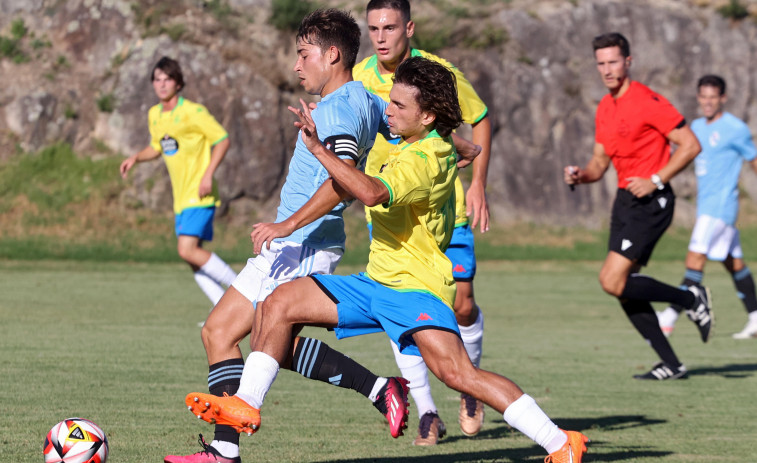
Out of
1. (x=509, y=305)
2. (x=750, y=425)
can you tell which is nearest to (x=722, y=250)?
(x=509, y=305)

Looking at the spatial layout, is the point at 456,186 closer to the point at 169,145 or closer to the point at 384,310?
the point at 384,310

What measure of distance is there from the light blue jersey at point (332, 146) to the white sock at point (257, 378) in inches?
28.8

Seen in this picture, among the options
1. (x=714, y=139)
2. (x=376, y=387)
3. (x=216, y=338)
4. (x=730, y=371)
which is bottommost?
(x=730, y=371)

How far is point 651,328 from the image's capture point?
26.8 feet

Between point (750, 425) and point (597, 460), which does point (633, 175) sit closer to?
point (750, 425)

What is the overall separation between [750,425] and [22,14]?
23791 millimetres

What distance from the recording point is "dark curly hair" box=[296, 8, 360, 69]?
5000 mm

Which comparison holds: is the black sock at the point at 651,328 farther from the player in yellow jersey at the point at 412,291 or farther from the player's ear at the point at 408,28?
the player in yellow jersey at the point at 412,291

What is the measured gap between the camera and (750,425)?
627 centimetres

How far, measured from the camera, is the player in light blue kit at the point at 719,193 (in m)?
11.2

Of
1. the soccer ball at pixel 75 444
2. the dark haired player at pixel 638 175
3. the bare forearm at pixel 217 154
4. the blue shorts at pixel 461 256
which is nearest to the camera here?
the soccer ball at pixel 75 444

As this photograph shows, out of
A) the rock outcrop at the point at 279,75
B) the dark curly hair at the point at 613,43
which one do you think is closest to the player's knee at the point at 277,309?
the dark curly hair at the point at 613,43

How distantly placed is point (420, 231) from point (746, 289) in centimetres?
797

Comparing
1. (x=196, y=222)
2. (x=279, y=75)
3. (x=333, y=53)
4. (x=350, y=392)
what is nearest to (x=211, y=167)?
(x=196, y=222)
